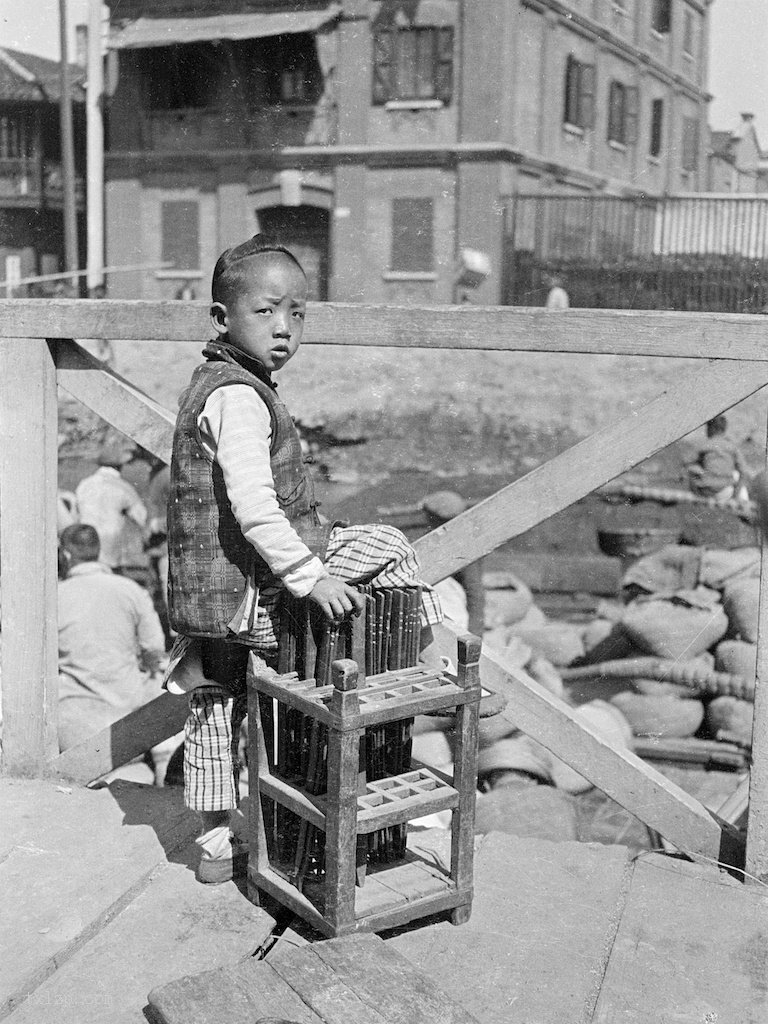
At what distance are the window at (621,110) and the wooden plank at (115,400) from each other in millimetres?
26771

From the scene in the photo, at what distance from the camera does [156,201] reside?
28.3m

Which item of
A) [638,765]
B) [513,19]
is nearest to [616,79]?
[513,19]

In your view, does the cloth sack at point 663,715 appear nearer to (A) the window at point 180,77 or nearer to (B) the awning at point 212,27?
(B) the awning at point 212,27

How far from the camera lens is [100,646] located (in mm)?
5984

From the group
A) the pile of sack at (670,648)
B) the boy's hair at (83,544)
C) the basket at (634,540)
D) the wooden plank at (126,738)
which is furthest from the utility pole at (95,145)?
the wooden plank at (126,738)

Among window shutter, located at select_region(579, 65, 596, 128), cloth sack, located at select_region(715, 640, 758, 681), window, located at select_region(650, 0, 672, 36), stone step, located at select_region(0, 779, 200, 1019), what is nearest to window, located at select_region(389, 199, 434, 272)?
window shutter, located at select_region(579, 65, 596, 128)

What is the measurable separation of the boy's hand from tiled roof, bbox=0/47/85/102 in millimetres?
29891

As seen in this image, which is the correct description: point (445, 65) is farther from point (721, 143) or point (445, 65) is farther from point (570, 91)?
point (721, 143)

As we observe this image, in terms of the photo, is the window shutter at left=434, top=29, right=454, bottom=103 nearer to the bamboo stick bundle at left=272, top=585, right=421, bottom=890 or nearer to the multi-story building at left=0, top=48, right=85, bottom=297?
the multi-story building at left=0, top=48, right=85, bottom=297

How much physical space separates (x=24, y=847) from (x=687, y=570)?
27.3ft

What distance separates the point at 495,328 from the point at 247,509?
0.93 m

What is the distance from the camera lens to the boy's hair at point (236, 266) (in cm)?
278

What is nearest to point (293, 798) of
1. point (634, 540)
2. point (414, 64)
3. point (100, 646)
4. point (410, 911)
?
point (410, 911)

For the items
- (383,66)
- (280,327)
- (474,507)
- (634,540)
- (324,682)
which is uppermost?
(383,66)
